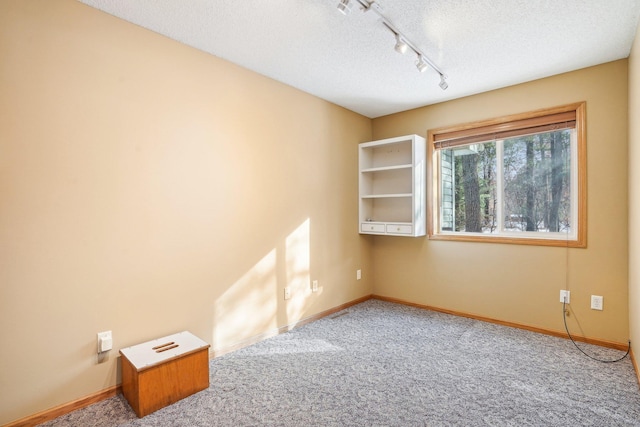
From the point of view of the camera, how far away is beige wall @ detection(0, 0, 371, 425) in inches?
69.9

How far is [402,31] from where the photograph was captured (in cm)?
227

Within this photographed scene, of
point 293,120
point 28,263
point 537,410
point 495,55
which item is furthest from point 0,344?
point 495,55

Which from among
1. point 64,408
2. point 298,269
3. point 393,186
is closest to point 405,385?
point 298,269

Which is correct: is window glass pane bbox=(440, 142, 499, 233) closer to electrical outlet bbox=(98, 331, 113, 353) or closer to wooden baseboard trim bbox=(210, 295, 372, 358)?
wooden baseboard trim bbox=(210, 295, 372, 358)

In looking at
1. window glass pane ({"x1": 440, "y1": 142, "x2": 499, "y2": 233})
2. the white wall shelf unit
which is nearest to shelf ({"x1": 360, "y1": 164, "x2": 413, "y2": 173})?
the white wall shelf unit

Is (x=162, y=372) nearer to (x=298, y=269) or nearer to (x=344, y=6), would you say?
(x=298, y=269)

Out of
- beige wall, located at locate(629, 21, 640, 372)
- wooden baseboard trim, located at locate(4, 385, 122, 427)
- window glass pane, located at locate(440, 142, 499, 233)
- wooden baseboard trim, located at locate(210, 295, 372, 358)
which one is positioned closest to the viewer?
wooden baseboard trim, located at locate(4, 385, 122, 427)

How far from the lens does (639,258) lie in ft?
6.93

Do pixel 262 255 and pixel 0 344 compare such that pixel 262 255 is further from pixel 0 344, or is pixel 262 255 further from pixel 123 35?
pixel 123 35

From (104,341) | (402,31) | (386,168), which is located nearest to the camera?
(104,341)

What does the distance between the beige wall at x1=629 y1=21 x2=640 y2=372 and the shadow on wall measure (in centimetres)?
259

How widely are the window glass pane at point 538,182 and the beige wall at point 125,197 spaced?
217 centimetres

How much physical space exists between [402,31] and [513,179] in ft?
6.55

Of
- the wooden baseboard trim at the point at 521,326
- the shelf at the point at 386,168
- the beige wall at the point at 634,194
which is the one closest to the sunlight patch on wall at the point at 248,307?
the shelf at the point at 386,168
